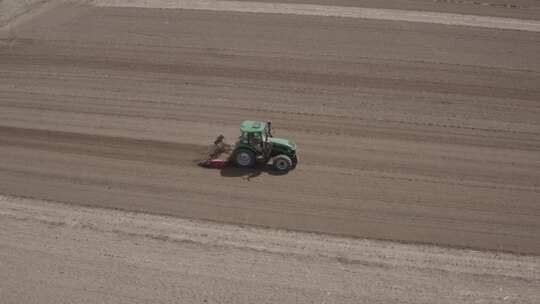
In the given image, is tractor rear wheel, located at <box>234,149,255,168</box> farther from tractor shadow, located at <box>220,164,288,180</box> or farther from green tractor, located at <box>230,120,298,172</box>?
tractor shadow, located at <box>220,164,288,180</box>

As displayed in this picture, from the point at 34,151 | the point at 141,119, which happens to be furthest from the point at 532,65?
the point at 34,151

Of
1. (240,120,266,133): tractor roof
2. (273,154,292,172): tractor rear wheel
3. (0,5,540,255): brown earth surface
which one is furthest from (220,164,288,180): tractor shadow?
(240,120,266,133): tractor roof

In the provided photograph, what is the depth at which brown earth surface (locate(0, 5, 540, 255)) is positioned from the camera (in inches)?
540

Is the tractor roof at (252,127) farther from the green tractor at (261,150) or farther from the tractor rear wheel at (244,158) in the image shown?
the tractor rear wheel at (244,158)

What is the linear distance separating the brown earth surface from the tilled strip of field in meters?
0.65

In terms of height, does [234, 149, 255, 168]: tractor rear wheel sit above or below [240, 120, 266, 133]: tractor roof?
below

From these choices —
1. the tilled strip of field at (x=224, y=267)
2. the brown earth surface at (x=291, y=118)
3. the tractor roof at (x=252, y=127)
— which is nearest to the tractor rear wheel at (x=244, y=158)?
the brown earth surface at (x=291, y=118)

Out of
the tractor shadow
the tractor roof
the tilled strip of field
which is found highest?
the tractor roof

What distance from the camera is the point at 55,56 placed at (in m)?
22.2

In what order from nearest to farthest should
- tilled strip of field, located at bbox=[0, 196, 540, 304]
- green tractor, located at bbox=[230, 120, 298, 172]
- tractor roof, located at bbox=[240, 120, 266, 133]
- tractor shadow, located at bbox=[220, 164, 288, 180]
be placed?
1. tilled strip of field, located at bbox=[0, 196, 540, 304]
2. tractor roof, located at bbox=[240, 120, 266, 133]
3. green tractor, located at bbox=[230, 120, 298, 172]
4. tractor shadow, located at bbox=[220, 164, 288, 180]

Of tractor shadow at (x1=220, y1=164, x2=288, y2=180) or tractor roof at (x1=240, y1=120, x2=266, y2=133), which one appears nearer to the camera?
tractor roof at (x1=240, y1=120, x2=266, y2=133)

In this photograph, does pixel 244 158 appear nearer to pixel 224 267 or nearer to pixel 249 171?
pixel 249 171

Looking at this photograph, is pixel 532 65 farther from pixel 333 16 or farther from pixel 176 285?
pixel 176 285

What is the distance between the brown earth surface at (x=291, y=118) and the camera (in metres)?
13.7
